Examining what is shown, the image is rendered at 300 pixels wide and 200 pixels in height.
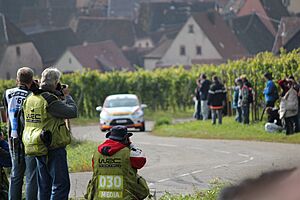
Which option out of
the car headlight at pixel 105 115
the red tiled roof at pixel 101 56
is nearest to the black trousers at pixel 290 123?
the car headlight at pixel 105 115

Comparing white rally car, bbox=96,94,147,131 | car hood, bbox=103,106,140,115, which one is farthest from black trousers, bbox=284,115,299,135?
car hood, bbox=103,106,140,115

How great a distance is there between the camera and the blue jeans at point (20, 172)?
30.6ft

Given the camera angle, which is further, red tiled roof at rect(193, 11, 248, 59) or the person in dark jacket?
red tiled roof at rect(193, 11, 248, 59)

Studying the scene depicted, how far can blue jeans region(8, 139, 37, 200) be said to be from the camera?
9.33 metres

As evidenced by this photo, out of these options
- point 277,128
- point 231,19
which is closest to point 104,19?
point 231,19

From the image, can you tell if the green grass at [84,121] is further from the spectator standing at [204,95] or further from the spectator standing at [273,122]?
the spectator standing at [273,122]

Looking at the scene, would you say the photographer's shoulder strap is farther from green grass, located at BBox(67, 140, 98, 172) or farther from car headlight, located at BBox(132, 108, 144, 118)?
car headlight, located at BBox(132, 108, 144, 118)

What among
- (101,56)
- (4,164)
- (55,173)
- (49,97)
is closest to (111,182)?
(55,173)

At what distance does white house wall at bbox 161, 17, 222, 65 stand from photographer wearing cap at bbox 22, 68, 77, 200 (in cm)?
6771

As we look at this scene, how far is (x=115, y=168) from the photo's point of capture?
7695 mm

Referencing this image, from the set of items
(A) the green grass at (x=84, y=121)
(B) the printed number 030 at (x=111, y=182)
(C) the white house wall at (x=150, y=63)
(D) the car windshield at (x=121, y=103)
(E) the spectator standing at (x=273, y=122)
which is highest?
(B) the printed number 030 at (x=111, y=182)

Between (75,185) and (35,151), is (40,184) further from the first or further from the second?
(75,185)

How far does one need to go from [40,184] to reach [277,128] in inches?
613

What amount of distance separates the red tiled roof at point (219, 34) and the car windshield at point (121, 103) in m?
37.5
